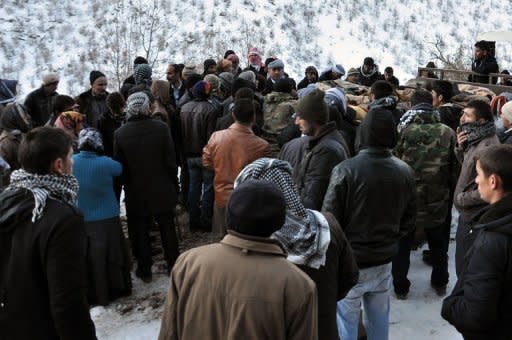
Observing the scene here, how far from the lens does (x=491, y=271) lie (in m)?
2.47

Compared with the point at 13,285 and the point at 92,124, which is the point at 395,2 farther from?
the point at 13,285

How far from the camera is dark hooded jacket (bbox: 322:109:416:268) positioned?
3.42 meters


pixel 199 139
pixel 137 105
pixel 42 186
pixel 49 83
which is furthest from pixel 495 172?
pixel 49 83

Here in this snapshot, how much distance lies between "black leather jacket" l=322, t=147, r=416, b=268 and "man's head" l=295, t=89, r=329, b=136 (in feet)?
1.87

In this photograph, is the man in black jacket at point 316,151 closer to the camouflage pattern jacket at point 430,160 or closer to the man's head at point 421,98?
the camouflage pattern jacket at point 430,160

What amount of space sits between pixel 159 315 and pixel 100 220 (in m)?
0.98

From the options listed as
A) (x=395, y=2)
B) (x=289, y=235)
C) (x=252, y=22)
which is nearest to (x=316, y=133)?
(x=289, y=235)

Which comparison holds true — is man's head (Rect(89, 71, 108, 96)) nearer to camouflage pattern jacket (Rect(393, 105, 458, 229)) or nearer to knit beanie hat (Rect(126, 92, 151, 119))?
knit beanie hat (Rect(126, 92, 151, 119))

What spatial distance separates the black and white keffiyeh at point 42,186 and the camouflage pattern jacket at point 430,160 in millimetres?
3145

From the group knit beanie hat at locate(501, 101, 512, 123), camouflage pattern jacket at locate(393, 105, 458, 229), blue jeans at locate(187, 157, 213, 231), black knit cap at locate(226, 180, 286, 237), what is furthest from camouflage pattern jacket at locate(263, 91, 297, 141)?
black knit cap at locate(226, 180, 286, 237)

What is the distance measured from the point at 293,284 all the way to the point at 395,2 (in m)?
23.5

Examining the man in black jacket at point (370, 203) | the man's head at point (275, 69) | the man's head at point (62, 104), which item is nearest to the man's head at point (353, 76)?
the man's head at point (275, 69)

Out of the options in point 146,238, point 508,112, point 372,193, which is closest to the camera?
point 372,193

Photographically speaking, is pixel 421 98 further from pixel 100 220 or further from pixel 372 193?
pixel 100 220
